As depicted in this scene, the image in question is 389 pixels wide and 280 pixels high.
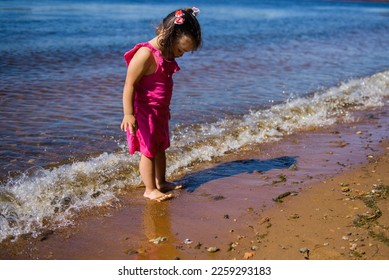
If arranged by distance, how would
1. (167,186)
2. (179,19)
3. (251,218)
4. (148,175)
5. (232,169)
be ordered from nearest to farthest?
(251,218)
(179,19)
(148,175)
(167,186)
(232,169)

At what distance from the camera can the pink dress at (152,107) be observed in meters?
3.71

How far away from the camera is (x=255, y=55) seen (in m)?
12.4

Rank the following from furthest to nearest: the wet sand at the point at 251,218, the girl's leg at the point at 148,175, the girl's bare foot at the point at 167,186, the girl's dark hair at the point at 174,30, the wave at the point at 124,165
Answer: the girl's bare foot at the point at 167,186
the girl's leg at the point at 148,175
the girl's dark hair at the point at 174,30
the wave at the point at 124,165
the wet sand at the point at 251,218

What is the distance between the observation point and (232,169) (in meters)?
4.44

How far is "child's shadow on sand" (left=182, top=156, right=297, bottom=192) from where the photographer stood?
4150 mm

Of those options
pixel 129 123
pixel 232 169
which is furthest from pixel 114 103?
pixel 129 123

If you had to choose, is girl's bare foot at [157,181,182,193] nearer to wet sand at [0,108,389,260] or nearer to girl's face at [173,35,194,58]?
wet sand at [0,108,389,260]

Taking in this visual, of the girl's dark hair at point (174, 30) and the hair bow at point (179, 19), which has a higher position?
the hair bow at point (179, 19)

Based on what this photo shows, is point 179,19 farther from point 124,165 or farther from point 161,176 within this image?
point 124,165

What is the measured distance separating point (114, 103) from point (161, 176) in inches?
122

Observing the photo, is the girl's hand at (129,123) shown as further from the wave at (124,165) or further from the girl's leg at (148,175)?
the wave at (124,165)

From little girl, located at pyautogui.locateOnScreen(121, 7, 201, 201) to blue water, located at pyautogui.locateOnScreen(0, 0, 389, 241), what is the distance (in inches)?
16.1

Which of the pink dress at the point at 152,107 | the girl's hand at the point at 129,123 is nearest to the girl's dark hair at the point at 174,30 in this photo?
the pink dress at the point at 152,107
